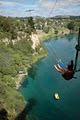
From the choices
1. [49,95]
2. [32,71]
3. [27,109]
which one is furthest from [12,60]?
[27,109]

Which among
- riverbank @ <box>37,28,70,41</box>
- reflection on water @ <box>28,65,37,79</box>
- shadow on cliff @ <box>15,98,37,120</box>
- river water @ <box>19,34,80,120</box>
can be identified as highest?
shadow on cliff @ <box>15,98,37,120</box>

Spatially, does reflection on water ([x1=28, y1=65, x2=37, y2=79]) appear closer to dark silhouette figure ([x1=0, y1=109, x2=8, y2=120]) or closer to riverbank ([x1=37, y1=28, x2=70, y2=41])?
dark silhouette figure ([x1=0, y1=109, x2=8, y2=120])

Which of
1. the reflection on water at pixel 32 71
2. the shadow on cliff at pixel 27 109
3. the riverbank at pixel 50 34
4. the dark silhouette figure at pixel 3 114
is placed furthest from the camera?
the riverbank at pixel 50 34

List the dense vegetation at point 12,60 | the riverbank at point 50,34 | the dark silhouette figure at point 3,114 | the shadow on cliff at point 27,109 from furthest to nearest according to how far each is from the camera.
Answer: the riverbank at point 50,34 → the dense vegetation at point 12,60 → the shadow on cliff at point 27,109 → the dark silhouette figure at point 3,114

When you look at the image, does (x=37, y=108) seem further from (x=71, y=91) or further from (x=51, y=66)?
(x=51, y=66)

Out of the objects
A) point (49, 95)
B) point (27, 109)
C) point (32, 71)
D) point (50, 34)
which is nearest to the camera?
point (27, 109)

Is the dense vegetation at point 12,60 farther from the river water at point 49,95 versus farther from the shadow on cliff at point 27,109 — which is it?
the river water at point 49,95

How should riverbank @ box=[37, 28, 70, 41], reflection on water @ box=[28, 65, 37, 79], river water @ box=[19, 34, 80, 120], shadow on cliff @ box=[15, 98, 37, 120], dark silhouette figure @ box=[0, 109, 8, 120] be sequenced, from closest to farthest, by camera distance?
dark silhouette figure @ box=[0, 109, 8, 120]
shadow on cliff @ box=[15, 98, 37, 120]
river water @ box=[19, 34, 80, 120]
reflection on water @ box=[28, 65, 37, 79]
riverbank @ box=[37, 28, 70, 41]

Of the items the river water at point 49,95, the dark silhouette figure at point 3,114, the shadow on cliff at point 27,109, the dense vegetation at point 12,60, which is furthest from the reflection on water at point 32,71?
the dark silhouette figure at point 3,114

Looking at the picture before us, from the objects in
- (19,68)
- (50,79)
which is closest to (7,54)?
(19,68)

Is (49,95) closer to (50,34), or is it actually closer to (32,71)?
(32,71)

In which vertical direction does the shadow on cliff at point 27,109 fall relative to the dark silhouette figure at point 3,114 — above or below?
below

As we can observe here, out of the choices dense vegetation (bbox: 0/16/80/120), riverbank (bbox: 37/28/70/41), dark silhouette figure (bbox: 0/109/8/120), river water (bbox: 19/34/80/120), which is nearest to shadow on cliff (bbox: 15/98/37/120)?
river water (bbox: 19/34/80/120)

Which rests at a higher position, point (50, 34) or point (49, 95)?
point (49, 95)
